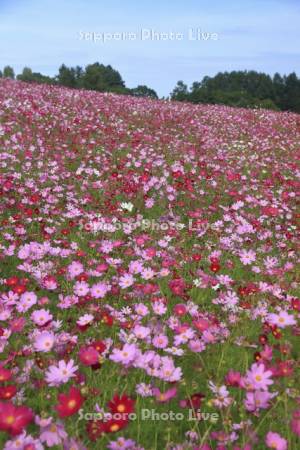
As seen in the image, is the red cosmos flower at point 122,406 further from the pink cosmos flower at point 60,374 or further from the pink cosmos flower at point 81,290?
the pink cosmos flower at point 81,290

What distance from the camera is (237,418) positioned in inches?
125

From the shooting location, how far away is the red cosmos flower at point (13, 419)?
75.0 inches

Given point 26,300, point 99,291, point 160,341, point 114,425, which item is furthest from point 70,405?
point 99,291

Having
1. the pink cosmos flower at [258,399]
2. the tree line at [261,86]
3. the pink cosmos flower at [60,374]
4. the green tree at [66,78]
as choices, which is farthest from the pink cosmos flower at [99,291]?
the tree line at [261,86]

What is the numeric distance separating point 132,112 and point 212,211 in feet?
32.6

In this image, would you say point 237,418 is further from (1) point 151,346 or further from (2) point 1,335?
(2) point 1,335

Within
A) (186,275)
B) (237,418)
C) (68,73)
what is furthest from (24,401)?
(68,73)

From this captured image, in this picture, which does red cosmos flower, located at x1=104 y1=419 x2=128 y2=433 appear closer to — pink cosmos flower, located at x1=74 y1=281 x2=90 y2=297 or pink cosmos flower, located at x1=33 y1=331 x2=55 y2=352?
pink cosmos flower, located at x1=33 y1=331 x2=55 y2=352

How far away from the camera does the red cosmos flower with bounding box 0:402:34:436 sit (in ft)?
6.25

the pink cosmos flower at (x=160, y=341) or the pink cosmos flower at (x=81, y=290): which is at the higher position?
the pink cosmos flower at (x=81, y=290)

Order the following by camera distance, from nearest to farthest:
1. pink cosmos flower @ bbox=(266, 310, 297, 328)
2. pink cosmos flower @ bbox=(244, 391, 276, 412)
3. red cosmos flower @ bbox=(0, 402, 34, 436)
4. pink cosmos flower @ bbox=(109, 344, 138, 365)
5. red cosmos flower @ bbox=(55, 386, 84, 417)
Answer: red cosmos flower @ bbox=(0, 402, 34, 436), red cosmos flower @ bbox=(55, 386, 84, 417), pink cosmos flower @ bbox=(244, 391, 276, 412), pink cosmos flower @ bbox=(109, 344, 138, 365), pink cosmos flower @ bbox=(266, 310, 297, 328)

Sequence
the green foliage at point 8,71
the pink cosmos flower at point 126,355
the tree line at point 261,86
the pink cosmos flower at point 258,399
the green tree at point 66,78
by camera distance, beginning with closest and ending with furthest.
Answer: the pink cosmos flower at point 258,399 → the pink cosmos flower at point 126,355 → the green tree at point 66,78 → the tree line at point 261,86 → the green foliage at point 8,71

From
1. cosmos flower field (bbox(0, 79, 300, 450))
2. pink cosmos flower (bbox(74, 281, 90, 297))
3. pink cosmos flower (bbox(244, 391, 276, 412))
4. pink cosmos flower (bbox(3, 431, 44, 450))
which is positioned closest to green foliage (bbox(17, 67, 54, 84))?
cosmos flower field (bbox(0, 79, 300, 450))

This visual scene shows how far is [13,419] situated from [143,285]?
2299mm
